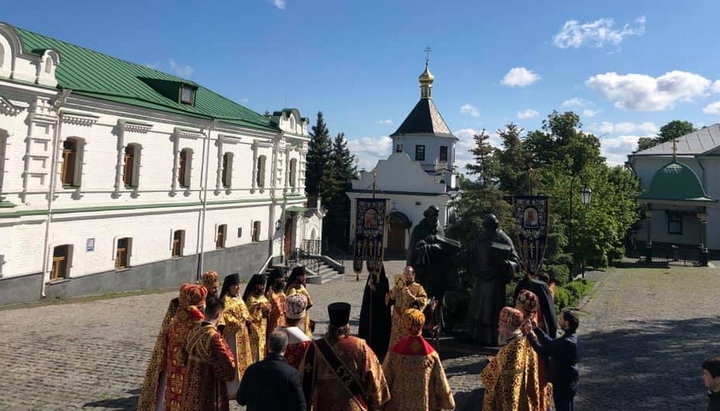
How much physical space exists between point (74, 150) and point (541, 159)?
33.9 m

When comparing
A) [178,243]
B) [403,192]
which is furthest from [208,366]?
[403,192]

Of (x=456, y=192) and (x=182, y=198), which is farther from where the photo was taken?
(x=456, y=192)

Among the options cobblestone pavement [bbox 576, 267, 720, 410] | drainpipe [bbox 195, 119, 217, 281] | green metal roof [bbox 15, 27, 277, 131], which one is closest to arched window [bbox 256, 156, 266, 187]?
green metal roof [bbox 15, 27, 277, 131]

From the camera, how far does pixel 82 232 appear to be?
1639cm

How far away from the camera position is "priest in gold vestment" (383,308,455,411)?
4.81 m

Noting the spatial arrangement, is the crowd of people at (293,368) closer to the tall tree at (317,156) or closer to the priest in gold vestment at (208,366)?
the priest in gold vestment at (208,366)

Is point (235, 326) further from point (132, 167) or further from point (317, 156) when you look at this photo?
point (317, 156)

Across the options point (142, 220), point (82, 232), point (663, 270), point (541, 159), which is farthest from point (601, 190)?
point (82, 232)

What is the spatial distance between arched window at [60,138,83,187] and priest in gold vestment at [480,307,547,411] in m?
15.6

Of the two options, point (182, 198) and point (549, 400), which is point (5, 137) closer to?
point (182, 198)

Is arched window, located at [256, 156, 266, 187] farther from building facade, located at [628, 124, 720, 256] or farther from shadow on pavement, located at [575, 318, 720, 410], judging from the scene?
building facade, located at [628, 124, 720, 256]

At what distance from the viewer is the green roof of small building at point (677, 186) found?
110ft

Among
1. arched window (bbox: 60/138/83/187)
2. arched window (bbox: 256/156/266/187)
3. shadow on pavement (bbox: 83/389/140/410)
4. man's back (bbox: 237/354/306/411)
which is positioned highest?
arched window (bbox: 256/156/266/187)

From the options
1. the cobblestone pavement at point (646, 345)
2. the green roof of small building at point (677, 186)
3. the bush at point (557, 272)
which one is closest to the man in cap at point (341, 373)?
the cobblestone pavement at point (646, 345)
